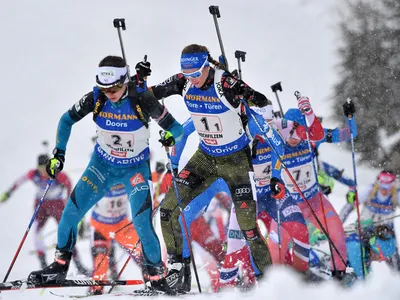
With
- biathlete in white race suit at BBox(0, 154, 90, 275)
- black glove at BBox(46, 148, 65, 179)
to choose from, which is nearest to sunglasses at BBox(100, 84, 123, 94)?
black glove at BBox(46, 148, 65, 179)

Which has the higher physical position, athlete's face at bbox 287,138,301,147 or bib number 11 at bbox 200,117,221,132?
bib number 11 at bbox 200,117,221,132

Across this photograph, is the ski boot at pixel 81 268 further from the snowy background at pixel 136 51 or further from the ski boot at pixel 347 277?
the snowy background at pixel 136 51

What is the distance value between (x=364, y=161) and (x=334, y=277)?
1418cm

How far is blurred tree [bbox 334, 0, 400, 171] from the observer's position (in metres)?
20.4

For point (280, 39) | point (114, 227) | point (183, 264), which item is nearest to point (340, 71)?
Result: point (280, 39)

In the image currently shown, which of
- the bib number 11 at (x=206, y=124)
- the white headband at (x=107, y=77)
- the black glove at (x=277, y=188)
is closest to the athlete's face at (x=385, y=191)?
the black glove at (x=277, y=188)

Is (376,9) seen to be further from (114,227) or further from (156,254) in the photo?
(156,254)

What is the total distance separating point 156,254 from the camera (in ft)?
20.6

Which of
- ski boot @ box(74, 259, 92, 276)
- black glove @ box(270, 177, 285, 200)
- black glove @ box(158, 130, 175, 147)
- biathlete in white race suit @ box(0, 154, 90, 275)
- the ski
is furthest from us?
biathlete in white race suit @ box(0, 154, 90, 275)

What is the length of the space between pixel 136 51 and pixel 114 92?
2392cm

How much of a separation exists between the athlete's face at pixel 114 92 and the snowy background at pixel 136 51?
11954mm

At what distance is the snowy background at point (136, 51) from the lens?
74.4ft

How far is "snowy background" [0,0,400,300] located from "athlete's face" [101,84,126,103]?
12.0 meters

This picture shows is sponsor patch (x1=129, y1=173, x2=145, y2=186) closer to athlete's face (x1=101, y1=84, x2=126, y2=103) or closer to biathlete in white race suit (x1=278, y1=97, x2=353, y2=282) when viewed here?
athlete's face (x1=101, y1=84, x2=126, y2=103)
